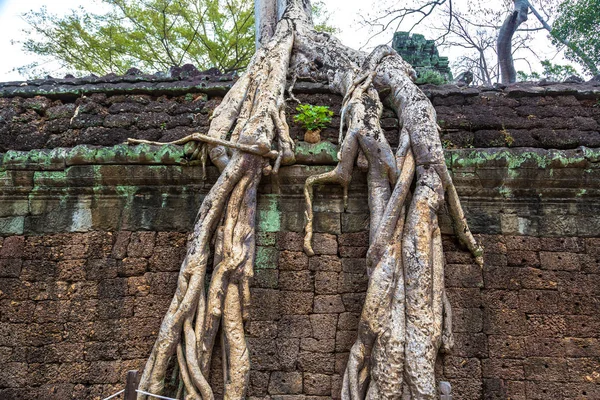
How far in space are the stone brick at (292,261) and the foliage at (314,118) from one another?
926mm

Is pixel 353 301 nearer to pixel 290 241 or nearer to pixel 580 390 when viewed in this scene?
pixel 290 241

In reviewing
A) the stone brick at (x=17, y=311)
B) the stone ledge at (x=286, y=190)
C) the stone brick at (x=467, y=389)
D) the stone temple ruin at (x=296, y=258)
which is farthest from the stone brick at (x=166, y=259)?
the stone brick at (x=467, y=389)

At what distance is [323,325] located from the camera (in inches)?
116

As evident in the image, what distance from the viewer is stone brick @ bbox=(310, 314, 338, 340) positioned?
2.92 meters

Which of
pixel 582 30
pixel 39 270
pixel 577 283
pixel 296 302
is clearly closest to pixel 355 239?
pixel 296 302

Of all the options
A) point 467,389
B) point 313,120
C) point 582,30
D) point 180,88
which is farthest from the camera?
point 582,30

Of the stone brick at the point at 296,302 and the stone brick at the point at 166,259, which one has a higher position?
the stone brick at the point at 166,259

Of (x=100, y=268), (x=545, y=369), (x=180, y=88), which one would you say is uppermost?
A: (x=180, y=88)

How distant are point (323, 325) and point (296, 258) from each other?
1.57ft

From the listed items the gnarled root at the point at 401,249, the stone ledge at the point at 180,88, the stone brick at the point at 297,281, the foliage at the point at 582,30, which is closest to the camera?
the gnarled root at the point at 401,249

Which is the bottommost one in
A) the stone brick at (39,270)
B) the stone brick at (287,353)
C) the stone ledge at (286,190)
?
the stone brick at (287,353)

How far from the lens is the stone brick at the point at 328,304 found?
2.97m

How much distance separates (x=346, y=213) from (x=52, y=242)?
7.00ft

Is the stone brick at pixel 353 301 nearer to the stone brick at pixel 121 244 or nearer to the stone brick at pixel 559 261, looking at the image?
the stone brick at pixel 559 261
